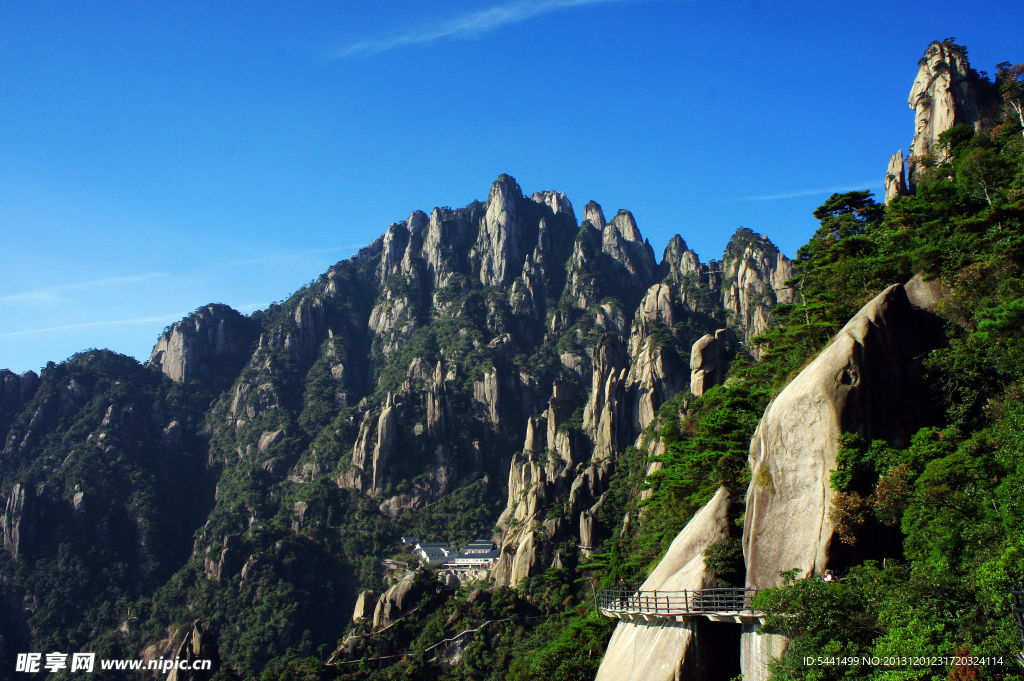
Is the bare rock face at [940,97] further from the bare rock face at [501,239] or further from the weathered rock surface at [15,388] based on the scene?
the weathered rock surface at [15,388]

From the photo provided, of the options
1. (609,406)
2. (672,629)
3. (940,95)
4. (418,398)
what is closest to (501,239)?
(418,398)

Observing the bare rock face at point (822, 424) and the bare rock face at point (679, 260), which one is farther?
the bare rock face at point (679, 260)

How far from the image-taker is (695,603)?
24859 mm

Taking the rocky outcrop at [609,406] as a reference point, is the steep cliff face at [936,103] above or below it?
above

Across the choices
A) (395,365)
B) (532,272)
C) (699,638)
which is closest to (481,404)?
(395,365)

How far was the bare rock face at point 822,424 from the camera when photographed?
2380 cm

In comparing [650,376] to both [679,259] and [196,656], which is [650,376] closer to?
[196,656]

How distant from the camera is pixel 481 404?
13700 cm

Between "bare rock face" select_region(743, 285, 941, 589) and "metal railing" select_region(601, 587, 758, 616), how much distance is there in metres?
0.92

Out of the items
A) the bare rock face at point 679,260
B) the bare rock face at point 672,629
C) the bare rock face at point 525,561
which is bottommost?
the bare rock face at point 525,561

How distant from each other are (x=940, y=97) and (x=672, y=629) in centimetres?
5766

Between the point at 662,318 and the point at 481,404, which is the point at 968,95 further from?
the point at 481,404

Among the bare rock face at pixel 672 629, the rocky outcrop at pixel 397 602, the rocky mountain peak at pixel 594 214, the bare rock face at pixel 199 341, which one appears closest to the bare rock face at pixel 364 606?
the rocky outcrop at pixel 397 602

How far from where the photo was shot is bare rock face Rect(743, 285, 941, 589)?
23797 millimetres
